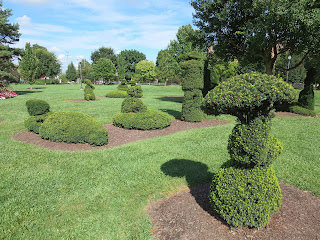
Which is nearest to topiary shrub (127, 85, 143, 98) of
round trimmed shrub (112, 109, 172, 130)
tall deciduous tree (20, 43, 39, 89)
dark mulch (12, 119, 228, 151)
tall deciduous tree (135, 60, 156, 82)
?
round trimmed shrub (112, 109, 172, 130)

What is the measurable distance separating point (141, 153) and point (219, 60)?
14691 mm

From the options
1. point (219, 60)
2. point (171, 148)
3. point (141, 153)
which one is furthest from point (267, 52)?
point (141, 153)

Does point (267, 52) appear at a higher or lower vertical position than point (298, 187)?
higher

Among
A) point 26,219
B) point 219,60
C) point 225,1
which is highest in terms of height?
point 225,1

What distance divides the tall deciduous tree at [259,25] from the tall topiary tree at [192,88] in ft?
13.4

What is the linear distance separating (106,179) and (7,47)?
1158 inches

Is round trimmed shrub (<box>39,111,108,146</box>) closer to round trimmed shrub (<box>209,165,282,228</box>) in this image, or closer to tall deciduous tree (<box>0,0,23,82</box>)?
round trimmed shrub (<box>209,165,282,228</box>)

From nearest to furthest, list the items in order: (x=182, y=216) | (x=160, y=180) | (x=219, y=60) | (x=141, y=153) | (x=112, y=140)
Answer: (x=182, y=216) → (x=160, y=180) → (x=141, y=153) → (x=112, y=140) → (x=219, y=60)

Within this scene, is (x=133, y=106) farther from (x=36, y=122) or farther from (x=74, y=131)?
(x=36, y=122)

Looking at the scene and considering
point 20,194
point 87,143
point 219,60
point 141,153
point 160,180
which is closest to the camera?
point 20,194

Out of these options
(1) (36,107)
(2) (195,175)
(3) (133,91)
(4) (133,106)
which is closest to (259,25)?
(3) (133,91)

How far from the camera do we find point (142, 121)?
9750 millimetres

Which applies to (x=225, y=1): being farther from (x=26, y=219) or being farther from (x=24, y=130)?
(x=26, y=219)

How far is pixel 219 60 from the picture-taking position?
1872 cm
